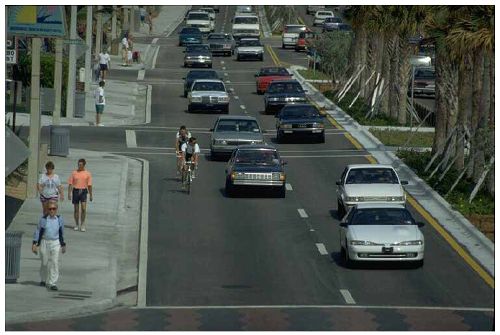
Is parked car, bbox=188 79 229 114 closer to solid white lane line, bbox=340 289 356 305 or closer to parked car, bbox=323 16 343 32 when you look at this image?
solid white lane line, bbox=340 289 356 305

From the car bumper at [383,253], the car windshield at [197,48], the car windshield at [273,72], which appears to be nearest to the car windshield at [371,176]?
the car bumper at [383,253]

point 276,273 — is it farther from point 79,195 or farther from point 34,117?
point 34,117

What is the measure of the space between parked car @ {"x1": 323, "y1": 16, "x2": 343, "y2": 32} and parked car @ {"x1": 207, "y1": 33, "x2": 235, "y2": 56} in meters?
7.94

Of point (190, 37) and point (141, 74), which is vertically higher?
point (190, 37)

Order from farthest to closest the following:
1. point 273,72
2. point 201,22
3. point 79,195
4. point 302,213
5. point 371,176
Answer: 1. point 201,22
2. point 273,72
3. point 302,213
4. point 371,176
5. point 79,195

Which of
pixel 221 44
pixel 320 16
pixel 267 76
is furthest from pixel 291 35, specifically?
pixel 267 76

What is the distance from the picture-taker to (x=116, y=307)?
89.1 ft

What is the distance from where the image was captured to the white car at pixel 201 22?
398ft

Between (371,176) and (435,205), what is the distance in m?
2.98

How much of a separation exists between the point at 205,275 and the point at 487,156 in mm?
16055

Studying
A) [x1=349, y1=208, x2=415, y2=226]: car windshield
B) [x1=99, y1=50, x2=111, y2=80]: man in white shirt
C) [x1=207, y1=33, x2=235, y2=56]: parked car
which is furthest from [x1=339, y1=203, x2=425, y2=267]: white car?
[x1=207, y1=33, x2=235, y2=56]: parked car

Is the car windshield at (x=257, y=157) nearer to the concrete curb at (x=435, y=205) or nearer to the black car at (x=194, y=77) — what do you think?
the concrete curb at (x=435, y=205)

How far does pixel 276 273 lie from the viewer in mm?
31344

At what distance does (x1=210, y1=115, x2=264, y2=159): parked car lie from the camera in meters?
50.5
